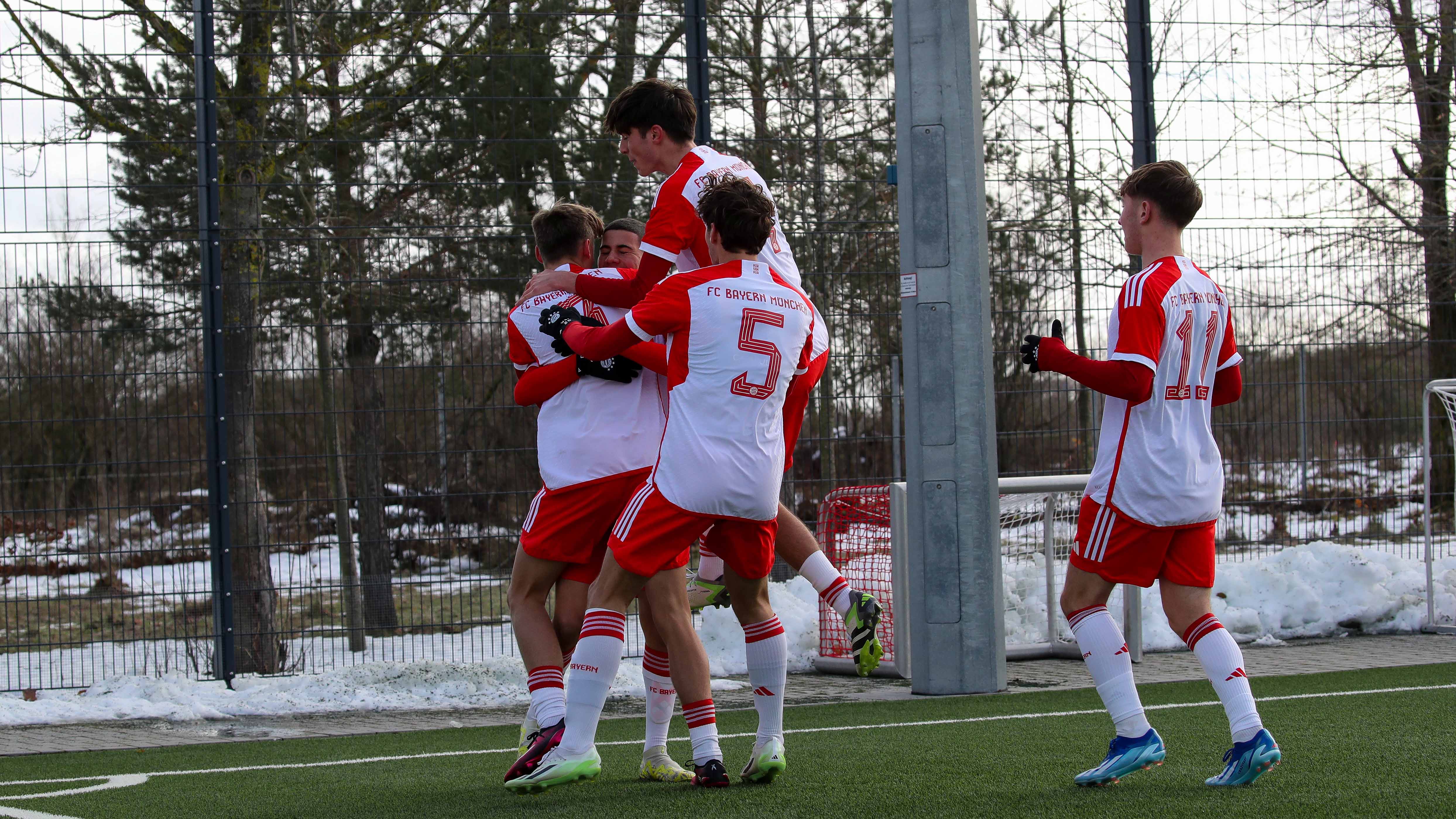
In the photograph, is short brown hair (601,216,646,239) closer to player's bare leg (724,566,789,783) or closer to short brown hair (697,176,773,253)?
short brown hair (697,176,773,253)

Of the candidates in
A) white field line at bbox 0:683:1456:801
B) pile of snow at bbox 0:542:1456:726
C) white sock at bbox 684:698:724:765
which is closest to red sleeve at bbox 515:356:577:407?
white sock at bbox 684:698:724:765

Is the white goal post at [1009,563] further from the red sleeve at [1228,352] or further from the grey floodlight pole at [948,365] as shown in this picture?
the red sleeve at [1228,352]

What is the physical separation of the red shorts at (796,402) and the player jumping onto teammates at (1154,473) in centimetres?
68

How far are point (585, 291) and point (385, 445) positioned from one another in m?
4.12

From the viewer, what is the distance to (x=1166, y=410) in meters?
3.95

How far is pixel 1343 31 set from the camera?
10211 millimetres

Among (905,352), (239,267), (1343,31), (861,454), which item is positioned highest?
(1343,31)

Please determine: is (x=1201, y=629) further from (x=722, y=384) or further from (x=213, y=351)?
(x=213, y=351)

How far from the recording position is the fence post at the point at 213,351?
313 inches

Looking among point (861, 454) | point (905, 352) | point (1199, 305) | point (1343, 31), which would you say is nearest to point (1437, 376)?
point (1343, 31)

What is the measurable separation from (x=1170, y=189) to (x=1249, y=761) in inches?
67.4

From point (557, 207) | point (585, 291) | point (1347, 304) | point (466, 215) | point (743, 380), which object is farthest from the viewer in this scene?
point (1347, 304)

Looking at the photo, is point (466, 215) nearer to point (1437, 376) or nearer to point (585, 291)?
point (585, 291)

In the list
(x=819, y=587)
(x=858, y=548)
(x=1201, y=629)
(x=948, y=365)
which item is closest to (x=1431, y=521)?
(x=858, y=548)
